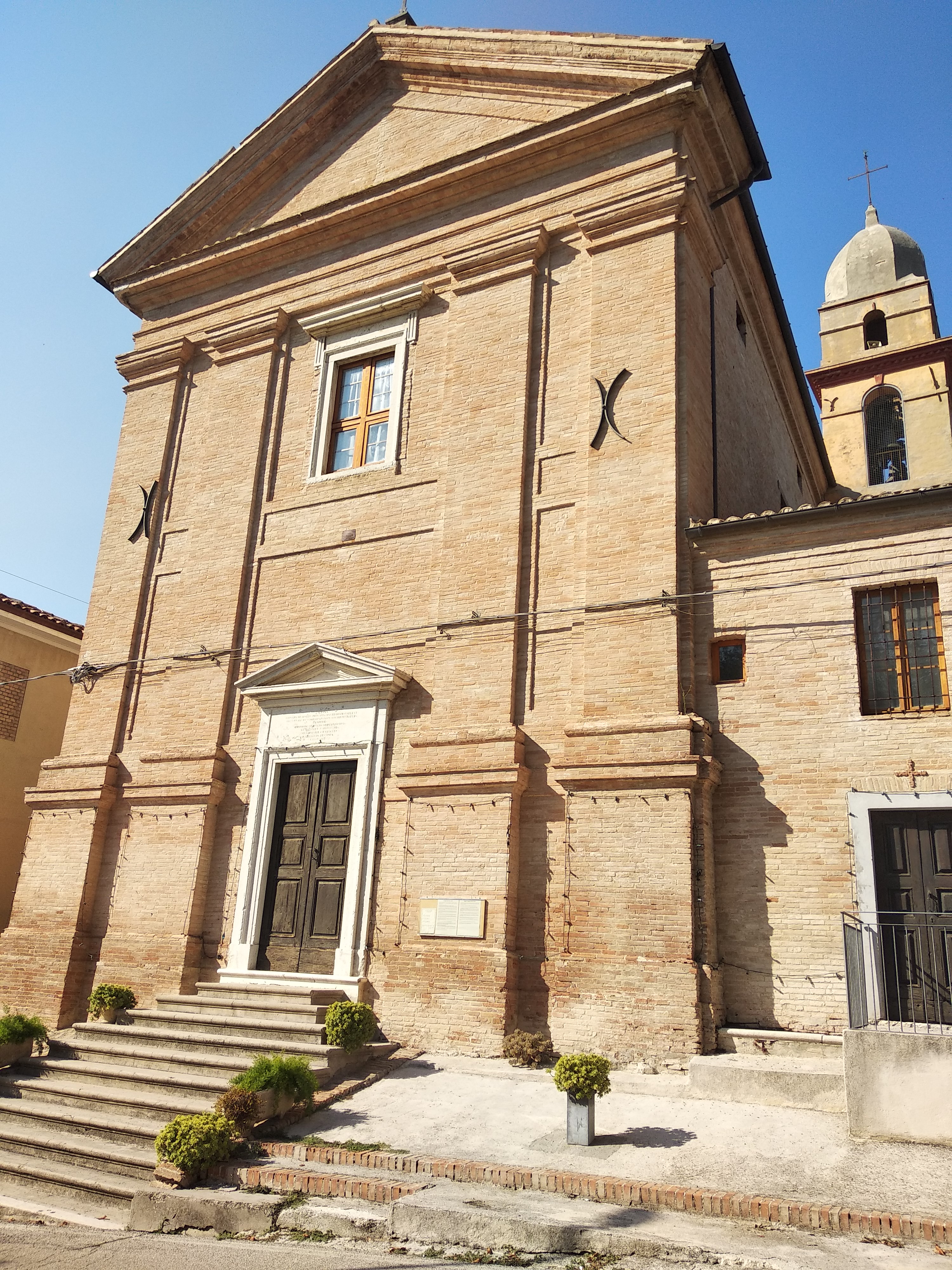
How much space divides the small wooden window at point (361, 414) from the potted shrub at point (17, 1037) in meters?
7.96

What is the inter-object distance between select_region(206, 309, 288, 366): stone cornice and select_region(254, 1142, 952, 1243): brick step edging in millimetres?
11767

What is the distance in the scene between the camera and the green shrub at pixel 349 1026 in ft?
32.3

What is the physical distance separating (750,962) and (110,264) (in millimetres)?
15192

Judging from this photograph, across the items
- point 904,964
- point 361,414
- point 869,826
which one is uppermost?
point 361,414

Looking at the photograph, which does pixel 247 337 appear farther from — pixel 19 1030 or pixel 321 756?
pixel 19 1030

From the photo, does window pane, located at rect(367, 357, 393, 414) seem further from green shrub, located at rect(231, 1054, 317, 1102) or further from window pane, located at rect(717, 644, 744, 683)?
green shrub, located at rect(231, 1054, 317, 1102)

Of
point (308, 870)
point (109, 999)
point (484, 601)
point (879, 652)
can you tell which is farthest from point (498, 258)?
point (109, 999)

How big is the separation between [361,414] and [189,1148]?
10.1m

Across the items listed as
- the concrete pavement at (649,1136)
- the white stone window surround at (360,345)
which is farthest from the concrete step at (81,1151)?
the white stone window surround at (360,345)

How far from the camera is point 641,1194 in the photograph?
256 inches

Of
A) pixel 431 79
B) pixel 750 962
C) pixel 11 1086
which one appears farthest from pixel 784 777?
pixel 431 79

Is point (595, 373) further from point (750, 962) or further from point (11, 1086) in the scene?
point (11, 1086)

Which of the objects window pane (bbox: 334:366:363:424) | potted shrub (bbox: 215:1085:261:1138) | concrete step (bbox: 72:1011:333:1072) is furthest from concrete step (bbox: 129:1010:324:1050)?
window pane (bbox: 334:366:363:424)

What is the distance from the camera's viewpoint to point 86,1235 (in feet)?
22.8
